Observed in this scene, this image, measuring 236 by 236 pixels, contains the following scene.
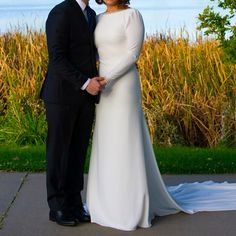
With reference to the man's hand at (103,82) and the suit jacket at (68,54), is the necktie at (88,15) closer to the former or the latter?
the suit jacket at (68,54)

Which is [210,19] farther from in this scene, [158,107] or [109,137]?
[109,137]

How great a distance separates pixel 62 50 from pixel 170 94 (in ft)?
14.9

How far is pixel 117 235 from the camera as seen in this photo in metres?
5.45

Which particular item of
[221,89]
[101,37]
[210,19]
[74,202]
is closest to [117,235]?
[74,202]

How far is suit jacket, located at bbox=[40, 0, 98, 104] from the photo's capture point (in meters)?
5.32

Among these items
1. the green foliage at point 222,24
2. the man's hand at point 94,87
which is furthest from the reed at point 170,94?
the man's hand at point 94,87

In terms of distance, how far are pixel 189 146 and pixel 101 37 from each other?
14.2 ft

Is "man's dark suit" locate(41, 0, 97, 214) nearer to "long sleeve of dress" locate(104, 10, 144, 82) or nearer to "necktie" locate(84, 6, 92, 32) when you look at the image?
"necktie" locate(84, 6, 92, 32)

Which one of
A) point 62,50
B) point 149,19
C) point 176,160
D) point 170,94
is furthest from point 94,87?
point 149,19

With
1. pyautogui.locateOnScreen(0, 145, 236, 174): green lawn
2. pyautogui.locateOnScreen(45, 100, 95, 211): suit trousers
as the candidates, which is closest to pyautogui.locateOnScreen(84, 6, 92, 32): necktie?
pyautogui.locateOnScreen(45, 100, 95, 211): suit trousers

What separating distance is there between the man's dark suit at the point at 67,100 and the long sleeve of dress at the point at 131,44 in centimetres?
17

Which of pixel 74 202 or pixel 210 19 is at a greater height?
pixel 210 19

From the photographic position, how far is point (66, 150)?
18.4 ft

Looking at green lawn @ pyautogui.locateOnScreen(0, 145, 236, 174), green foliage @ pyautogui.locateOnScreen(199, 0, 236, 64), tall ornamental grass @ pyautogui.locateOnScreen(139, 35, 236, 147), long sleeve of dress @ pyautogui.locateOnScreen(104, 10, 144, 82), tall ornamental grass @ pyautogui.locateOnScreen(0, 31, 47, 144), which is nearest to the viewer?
long sleeve of dress @ pyautogui.locateOnScreen(104, 10, 144, 82)
